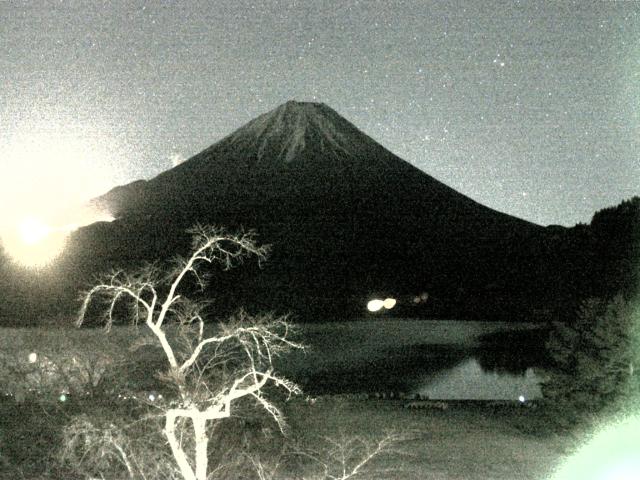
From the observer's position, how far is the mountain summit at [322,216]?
58.2 meters

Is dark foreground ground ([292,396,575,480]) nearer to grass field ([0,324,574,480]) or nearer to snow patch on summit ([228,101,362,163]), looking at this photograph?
grass field ([0,324,574,480])

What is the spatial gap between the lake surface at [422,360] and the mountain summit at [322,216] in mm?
11464

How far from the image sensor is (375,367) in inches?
997

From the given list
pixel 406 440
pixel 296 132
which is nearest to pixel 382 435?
pixel 406 440

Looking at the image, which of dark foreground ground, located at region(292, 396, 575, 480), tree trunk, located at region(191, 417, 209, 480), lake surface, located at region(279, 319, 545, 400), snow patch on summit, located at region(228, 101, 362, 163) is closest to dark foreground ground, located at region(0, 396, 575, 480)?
dark foreground ground, located at region(292, 396, 575, 480)

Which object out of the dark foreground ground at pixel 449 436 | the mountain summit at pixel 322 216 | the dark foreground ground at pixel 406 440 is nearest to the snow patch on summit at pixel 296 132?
the mountain summit at pixel 322 216

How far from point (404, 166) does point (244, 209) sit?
1005 inches

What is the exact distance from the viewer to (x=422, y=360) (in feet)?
89.8

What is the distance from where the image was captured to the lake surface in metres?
21.0

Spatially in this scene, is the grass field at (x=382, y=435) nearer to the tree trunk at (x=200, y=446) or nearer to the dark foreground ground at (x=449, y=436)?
the dark foreground ground at (x=449, y=436)

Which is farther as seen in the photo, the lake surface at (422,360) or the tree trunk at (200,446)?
the lake surface at (422,360)

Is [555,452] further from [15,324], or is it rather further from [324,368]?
[15,324]

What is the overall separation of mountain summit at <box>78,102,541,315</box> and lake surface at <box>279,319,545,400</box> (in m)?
11.5

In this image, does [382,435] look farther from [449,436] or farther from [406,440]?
[449,436]
